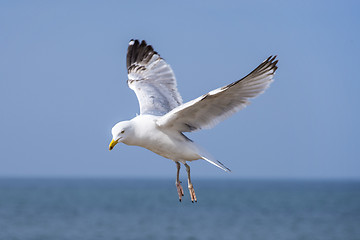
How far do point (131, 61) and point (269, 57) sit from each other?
4.13 meters

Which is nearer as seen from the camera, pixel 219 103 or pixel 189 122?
pixel 219 103

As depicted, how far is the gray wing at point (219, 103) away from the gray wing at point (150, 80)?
46.9 inches

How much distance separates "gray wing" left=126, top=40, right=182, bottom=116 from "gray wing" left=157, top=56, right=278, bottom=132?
1.19 meters

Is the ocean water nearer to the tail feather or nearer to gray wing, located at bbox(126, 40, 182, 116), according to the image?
gray wing, located at bbox(126, 40, 182, 116)

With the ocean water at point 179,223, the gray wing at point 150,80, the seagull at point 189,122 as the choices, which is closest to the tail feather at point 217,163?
the seagull at point 189,122

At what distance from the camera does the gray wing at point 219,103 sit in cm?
738

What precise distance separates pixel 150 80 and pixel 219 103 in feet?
8.90

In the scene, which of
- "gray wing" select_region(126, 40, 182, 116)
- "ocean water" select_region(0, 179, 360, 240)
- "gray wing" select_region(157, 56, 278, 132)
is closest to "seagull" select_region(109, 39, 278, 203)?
"gray wing" select_region(157, 56, 278, 132)

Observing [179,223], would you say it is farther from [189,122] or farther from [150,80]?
[189,122]

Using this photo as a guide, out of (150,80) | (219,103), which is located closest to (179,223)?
(150,80)

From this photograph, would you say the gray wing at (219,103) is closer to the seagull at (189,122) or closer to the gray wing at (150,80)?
the seagull at (189,122)

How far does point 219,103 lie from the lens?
7777 millimetres
